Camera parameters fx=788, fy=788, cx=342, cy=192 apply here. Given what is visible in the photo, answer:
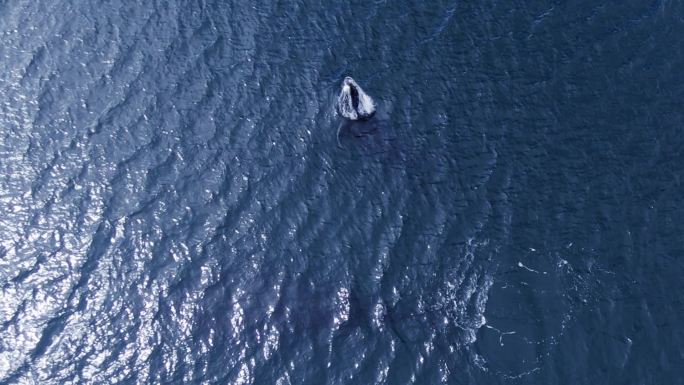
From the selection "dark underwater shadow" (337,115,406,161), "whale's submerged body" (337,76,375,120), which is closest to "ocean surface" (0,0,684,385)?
"dark underwater shadow" (337,115,406,161)

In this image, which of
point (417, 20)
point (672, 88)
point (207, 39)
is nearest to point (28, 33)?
point (207, 39)

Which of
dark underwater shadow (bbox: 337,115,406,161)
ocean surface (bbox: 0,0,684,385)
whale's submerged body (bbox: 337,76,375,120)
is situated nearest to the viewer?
ocean surface (bbox: 0,0,684,385)

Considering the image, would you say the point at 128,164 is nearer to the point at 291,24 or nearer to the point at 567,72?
the point at 291,24

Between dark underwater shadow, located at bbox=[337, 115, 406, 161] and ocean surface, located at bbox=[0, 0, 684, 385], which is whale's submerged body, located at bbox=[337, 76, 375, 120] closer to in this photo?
dark underwater shadow, located at bbox=[337, 115, 406, 161]

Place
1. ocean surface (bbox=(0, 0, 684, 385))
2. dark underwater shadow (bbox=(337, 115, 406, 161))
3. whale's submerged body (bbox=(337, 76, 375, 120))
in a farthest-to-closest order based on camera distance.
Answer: whale's submerged body (bbox=(337, 76, 375, 120)) < dark underwater shadow (bbox=(337, 115, 406, 161)) < ocean surface (bbox=(0, 0, 684, 385))

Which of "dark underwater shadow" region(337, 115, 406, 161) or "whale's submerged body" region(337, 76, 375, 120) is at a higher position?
"whale's submerged body" region(337, 76, 375, 120)

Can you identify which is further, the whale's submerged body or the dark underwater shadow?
the whale's submerged body

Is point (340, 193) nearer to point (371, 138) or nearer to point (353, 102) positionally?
point (371, 138)
